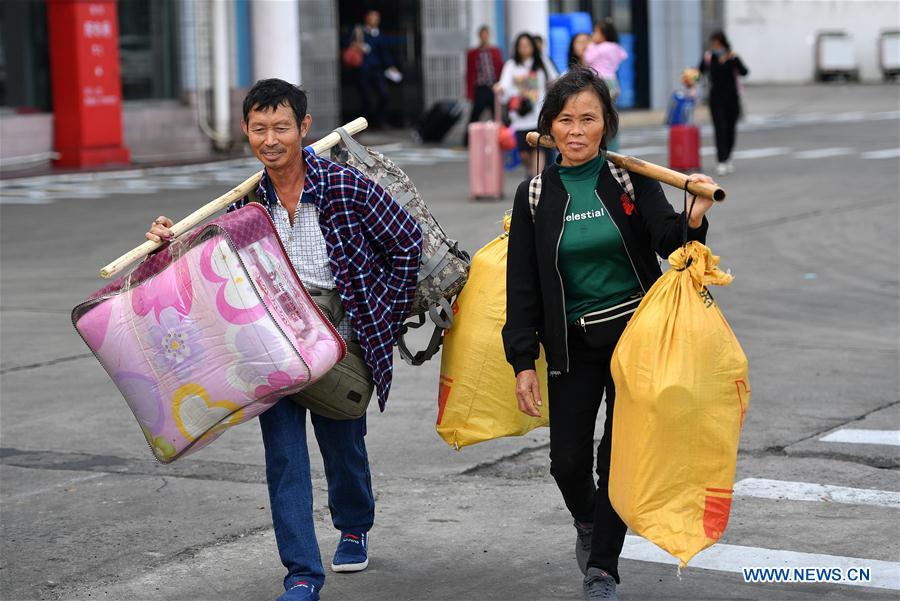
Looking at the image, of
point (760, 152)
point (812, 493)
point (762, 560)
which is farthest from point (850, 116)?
point (762, 560)

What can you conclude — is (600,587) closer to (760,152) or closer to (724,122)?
(724,122)

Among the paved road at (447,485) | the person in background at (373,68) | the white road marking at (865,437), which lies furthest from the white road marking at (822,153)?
the white road marking at (865,437)

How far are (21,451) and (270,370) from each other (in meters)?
3.01

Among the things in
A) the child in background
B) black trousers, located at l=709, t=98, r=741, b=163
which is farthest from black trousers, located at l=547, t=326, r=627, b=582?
the child in background

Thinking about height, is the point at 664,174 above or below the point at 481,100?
below

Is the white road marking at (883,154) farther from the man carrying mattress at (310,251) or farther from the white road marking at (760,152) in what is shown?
the man carrying mattress at (310,251)

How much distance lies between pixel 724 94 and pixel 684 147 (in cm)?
89

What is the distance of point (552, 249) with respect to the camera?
4457mm

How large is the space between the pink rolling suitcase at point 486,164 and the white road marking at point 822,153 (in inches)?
256

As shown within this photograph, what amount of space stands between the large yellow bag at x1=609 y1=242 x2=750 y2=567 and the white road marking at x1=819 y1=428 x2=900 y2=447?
2.72 meters

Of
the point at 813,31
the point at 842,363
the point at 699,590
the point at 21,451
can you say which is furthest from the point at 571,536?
the point at 813,31

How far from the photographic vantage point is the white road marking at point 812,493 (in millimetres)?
5832

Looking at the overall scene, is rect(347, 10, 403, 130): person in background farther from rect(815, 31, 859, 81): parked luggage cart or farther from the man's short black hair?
the man's short black hair

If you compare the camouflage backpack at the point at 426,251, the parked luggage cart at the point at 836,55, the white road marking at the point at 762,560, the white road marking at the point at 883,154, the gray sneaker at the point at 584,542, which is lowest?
the white road marking at the point at 762,560
